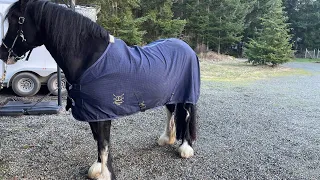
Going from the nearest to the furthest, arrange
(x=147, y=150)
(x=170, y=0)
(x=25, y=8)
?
(x=25, y=8) < (x=147, y=150) < (x=170, y=0)

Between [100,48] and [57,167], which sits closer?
[100,48]

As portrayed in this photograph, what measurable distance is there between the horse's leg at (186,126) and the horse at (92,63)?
527 mm

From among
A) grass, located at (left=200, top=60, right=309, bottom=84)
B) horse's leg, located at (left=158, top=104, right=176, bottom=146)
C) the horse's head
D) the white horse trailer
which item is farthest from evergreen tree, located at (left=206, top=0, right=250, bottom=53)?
the horse's head

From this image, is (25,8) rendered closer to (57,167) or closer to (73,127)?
(57,167)

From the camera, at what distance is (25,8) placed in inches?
91.5

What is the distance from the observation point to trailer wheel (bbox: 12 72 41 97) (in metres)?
6.49

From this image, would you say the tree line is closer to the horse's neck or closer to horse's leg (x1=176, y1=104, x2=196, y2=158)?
horse's leg (x1=176, y1=104, x2=196, y2=158)

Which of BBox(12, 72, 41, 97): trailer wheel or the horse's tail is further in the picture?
BBox(12, 72, 41, 97): trailer wheel

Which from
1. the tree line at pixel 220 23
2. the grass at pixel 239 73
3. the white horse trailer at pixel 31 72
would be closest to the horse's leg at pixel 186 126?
the white horse trailer at pixel 31 72

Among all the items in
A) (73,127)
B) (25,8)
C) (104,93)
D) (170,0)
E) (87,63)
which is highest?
(170,0)

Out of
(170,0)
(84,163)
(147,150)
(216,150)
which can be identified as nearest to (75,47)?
(84,163)

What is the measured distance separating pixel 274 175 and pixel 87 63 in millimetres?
2031

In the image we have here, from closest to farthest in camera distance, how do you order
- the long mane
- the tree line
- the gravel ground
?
the long mane
the gravel ground
the tree line

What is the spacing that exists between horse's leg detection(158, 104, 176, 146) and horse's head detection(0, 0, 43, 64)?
158 cm
